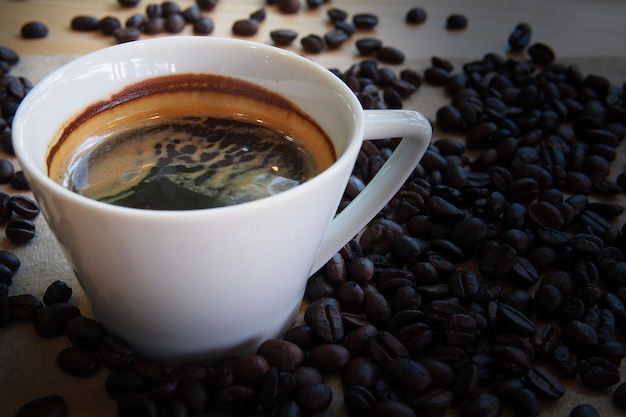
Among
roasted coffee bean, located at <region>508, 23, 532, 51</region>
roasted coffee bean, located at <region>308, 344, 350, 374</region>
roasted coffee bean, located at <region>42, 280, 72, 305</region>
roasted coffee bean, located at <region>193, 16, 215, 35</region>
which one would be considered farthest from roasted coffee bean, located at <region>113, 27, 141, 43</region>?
roasted coffee bean, located at <region>308, 344, 350, 374</region>

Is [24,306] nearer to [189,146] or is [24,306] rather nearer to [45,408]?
[45,408]

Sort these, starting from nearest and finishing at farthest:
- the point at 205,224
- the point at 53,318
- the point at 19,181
A: 1. the point at 205,224
2. the point at 53,318
3. the point at 19,181

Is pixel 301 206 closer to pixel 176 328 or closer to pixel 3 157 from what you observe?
pixel 176 328

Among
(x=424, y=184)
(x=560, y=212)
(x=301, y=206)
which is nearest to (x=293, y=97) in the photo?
(x=301, y=206)

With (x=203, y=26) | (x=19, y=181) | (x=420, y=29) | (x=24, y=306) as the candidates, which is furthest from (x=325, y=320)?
(x=420, y=29)

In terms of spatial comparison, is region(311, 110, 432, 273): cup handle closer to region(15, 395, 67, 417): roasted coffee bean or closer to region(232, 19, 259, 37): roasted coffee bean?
region(15, 395, 67, 417): roasted coffee bean

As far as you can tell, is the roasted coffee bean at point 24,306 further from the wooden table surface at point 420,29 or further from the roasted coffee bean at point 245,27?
the roasted coffee bean at point 245,27

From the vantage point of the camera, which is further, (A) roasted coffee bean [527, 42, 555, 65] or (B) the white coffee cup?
(A) roasted coffee bean [527, 42, 555, 65]
